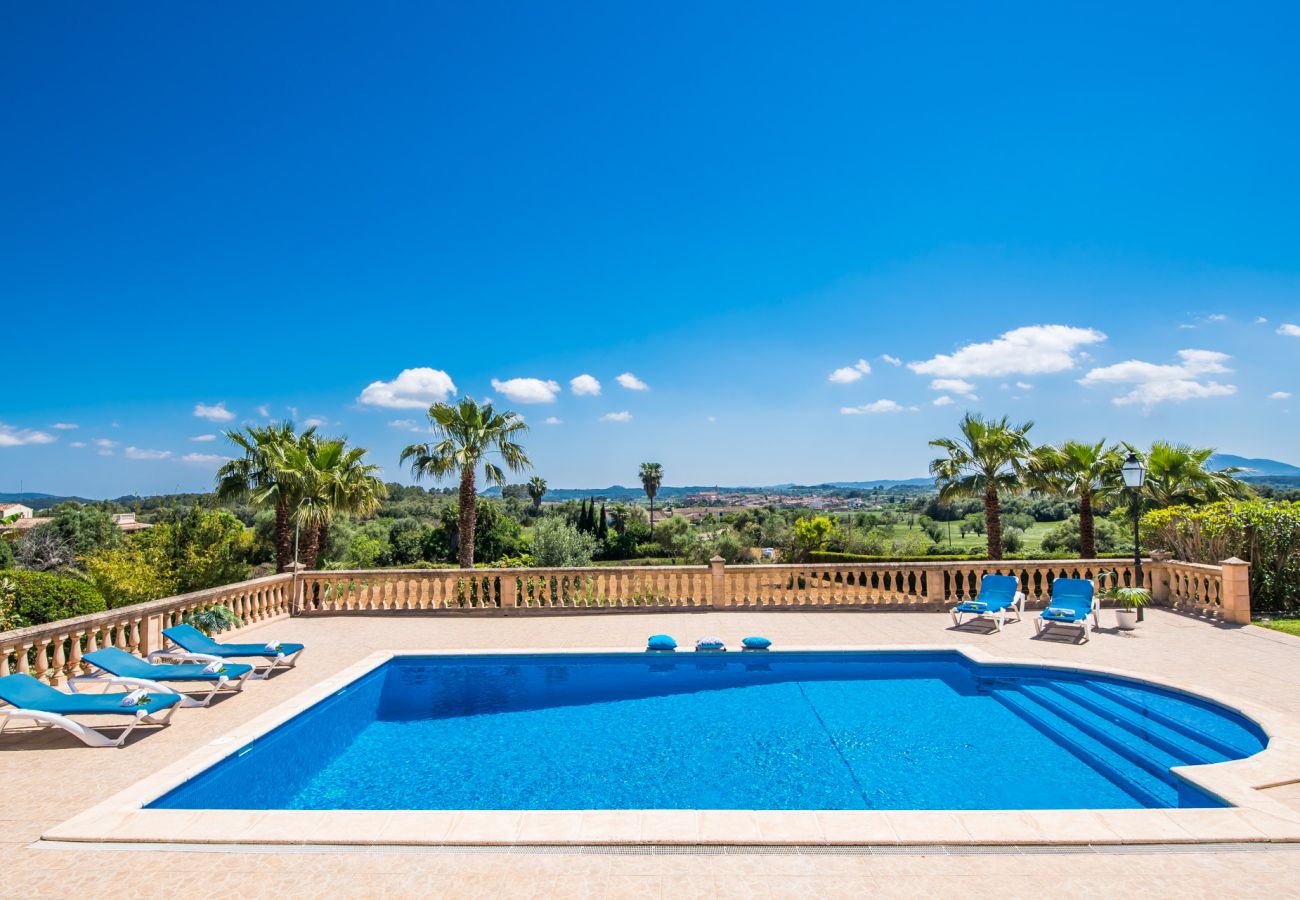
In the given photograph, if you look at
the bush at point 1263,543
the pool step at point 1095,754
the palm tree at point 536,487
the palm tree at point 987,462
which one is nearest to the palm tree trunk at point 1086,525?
the palm tree at point 987,462

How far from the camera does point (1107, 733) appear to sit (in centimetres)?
719

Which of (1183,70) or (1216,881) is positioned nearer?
(1216,881)

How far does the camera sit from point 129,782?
5.59 metres

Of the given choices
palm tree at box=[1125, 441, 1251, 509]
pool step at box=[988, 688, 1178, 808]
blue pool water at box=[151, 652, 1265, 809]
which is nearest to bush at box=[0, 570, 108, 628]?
blue pool water at box=[151, 652, 1265, 809]

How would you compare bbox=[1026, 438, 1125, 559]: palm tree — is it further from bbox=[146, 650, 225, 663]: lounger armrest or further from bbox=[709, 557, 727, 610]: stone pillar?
bbox=[146, 650, 225, 663]: lounger armrest

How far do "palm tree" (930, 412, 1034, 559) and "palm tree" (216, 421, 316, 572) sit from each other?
17146 millimetres

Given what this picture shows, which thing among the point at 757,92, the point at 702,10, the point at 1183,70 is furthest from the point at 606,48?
the point at 1183,70

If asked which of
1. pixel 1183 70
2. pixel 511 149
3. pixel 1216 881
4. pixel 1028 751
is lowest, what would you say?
pixel 1028 751

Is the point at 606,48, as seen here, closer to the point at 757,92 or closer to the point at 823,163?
the point at 757,92

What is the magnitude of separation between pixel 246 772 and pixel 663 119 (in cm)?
1630

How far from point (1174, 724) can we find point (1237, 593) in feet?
20.9

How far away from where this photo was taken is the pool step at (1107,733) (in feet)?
20.7

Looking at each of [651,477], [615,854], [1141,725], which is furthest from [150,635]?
[651,477]

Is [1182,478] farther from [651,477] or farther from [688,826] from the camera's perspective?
[651,477]
